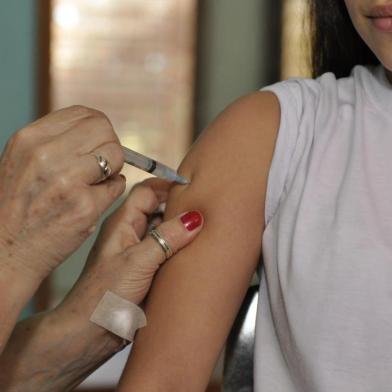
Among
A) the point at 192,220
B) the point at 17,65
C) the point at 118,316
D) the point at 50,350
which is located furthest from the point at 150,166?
the point at 17,65

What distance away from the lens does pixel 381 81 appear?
4.22ft

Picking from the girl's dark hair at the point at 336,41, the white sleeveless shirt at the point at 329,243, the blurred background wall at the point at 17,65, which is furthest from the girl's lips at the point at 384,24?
the blurred background wall at the point at 17,65

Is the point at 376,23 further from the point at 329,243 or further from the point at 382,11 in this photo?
the point at 329,243

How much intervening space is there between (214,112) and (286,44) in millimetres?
469

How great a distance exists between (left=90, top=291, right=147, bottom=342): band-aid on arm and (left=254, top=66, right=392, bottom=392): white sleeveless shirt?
17 centimetres

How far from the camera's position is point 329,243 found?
1.17m

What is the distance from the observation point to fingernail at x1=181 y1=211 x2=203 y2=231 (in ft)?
4.02

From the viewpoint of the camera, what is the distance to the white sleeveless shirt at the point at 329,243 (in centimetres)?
113

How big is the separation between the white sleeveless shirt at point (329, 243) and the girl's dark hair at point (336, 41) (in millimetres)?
88

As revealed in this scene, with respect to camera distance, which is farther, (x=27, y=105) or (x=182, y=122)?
(x=182, y=122)

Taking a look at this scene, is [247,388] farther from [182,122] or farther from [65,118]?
[182,122]

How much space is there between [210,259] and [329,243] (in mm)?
171

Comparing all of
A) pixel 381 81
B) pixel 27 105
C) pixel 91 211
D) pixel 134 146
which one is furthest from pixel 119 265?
pixel 134 146

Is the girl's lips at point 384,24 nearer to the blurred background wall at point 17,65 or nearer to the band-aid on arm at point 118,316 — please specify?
the band-aid on arm at point 118,316
